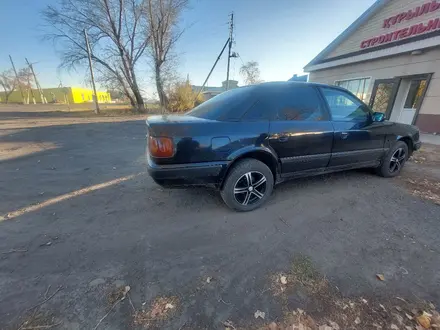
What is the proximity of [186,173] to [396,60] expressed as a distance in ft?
37.3

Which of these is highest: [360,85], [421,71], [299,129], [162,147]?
[421,71]

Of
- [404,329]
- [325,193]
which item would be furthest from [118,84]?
[404,329]

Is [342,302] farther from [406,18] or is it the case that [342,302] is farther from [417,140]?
[406,18]

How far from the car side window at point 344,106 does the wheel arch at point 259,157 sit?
1273mm

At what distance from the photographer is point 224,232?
258 centimetres

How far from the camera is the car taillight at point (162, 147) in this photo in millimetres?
2475

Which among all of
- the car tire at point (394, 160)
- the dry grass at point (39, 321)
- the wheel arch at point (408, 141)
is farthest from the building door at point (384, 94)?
the dry grass at point (39, 321)

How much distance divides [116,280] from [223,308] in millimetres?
972

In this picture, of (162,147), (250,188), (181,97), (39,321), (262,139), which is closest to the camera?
(39,321)

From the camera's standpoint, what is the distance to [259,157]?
9.78 ft

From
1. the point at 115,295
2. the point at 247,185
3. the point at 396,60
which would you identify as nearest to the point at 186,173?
the point at 247,185

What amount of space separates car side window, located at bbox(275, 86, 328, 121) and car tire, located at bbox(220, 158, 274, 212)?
0.76 meters

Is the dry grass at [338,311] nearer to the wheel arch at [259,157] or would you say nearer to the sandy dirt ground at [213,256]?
the sandy dirt ground at [213,256]

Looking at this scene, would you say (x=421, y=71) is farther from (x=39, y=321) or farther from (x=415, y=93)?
(x=39, y=321)
